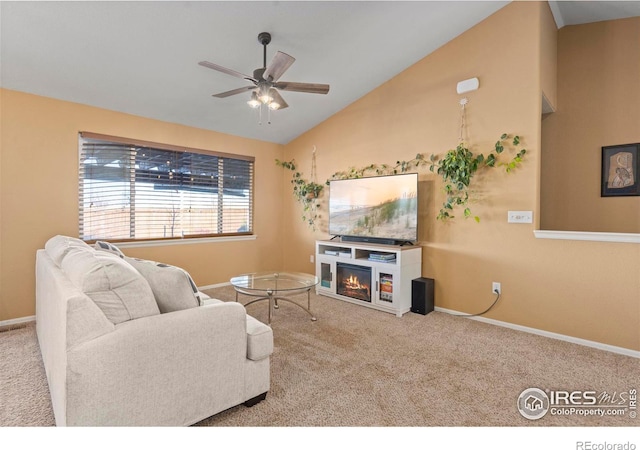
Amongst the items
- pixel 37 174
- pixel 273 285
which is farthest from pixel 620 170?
pixel 37 174

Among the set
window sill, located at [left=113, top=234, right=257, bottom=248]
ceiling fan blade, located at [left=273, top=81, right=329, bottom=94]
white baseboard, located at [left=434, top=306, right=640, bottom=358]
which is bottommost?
white baseboard, located at [left=434, top=306, right=640, bottom=358]

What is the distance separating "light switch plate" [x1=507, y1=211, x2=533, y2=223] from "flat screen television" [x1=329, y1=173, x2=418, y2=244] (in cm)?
91

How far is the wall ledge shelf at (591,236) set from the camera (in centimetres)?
247

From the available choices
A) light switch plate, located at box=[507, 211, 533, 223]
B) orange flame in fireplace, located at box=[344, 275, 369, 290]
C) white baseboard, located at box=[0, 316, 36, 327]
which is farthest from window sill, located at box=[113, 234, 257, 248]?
light switch plate, located at box=[507, 211, 533, 223]

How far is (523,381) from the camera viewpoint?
210 cm

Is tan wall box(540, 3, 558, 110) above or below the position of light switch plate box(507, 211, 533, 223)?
above

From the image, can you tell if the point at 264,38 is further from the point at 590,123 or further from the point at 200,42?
the point at 590,123

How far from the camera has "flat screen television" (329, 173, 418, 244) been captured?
361 centimetres

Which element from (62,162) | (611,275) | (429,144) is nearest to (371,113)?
(429,144)

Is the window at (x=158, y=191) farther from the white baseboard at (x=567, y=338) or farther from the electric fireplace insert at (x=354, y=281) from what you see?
the white baseboard at (x=567, y=338)

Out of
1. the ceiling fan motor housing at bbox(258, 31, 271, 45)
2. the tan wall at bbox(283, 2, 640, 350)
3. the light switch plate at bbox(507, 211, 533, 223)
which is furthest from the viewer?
the light switch plate at bbox(507, 211, 533, 223)

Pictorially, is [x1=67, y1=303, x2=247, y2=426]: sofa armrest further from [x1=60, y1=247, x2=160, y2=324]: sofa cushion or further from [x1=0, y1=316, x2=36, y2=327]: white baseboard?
[x1=0, y1=316, x2=36, y2=327]: white baseboard

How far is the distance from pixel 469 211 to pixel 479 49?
170 centimetres

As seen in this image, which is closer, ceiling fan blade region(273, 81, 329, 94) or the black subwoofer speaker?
ceiling fan blade region(273, 81, 329, 94)
